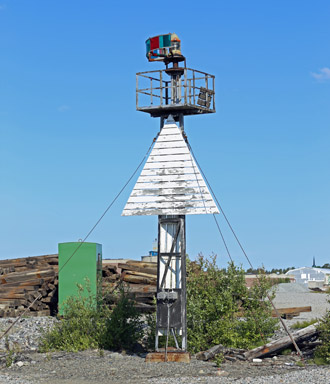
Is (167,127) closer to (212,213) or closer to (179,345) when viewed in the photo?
(212,213)

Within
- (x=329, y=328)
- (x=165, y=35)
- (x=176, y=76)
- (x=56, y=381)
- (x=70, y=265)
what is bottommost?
(x=56, y=381)

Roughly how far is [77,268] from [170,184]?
9.25 m

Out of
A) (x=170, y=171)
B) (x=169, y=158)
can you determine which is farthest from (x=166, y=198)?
(x=169, y=158)

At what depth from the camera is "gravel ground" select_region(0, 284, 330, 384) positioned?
15.3 metres

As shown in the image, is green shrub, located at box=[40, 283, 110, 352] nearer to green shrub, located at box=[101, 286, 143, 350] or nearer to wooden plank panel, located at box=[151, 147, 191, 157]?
green shrub, located at box=[101, 286, 143, 350]

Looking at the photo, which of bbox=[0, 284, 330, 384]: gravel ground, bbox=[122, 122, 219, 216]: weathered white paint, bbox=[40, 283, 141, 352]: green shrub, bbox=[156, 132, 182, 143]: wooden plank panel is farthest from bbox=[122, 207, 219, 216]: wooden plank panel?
bbox=[0, 284, 330, 384]: gravel ground

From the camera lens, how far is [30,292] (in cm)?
2816

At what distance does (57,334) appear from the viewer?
2069 cm

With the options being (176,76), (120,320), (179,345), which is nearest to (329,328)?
(179,345)

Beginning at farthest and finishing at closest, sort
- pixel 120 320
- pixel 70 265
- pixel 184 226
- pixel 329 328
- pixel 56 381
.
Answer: pixel 70 265 < pixel 120 320 < pixel 184 226 < pixel 329 328 < pixel 56 381

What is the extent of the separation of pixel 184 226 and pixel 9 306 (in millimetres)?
12320

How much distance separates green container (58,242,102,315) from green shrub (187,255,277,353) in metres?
6.82

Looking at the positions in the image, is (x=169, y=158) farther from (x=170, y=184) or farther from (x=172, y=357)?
(x=172, y=357)

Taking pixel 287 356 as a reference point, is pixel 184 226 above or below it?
above
